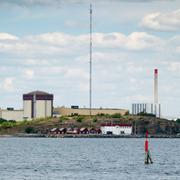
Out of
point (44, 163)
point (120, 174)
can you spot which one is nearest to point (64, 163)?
point (44, 163)

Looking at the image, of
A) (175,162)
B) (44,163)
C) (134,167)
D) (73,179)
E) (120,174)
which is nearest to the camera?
(73,179)

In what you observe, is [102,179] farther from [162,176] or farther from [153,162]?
[153,162]

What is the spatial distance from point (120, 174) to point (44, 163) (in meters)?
26.5

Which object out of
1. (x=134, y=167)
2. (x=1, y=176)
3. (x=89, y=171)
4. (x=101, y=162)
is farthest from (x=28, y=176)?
(x=101, y=162)

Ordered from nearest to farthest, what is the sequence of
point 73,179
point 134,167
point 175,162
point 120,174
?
point 73,179
point 120,174
point 134,167
point 175,162

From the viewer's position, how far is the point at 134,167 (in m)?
139

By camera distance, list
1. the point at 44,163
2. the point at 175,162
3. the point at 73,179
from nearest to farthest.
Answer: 1. the point at 73,179
2. the point at 44,163
3. the point at 175,162

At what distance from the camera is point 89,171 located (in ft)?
426

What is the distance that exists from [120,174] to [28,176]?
43.2ft

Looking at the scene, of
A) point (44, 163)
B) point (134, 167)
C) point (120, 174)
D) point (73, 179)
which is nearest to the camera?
point (73, 179)

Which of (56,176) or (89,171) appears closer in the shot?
(56,176)

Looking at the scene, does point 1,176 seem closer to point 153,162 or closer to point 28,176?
point 28,176

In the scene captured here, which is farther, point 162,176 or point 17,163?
point 17,163

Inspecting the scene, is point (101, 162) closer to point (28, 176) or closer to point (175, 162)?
point (175, 162)
